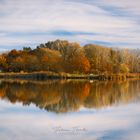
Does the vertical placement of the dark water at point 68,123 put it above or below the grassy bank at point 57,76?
above

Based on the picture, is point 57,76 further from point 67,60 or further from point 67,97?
point 67,97

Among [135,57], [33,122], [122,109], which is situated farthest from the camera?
[135,57]

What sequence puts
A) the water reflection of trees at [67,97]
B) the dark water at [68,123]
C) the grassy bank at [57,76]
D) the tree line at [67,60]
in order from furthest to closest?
1. the tree line at [67,60]
2. the grassy bank at [57,76]
3. the water reflection of trees at [67,97]
4. the dark water at [68,123]

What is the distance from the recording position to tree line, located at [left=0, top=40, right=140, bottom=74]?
48688mm

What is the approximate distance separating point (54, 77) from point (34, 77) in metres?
2.21

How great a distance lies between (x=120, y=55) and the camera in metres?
58.8

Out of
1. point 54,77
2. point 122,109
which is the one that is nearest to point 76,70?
point 54,77

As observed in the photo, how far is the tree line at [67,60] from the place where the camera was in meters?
48.7

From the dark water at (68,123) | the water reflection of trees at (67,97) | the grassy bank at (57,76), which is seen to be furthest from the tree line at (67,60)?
the dark water at (68,123)

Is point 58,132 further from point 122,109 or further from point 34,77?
point 34,77

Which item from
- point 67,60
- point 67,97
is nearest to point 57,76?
point 67,60

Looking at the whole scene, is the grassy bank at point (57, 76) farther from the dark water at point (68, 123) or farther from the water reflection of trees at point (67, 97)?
the dark water at point (68, 123)

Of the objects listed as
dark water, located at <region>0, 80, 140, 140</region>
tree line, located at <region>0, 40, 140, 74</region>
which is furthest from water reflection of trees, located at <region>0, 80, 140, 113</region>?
tree line, located at <region>0, 40, 140, 74</region>

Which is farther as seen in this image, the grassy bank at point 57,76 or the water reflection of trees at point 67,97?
the grassy bank at point 57,76
